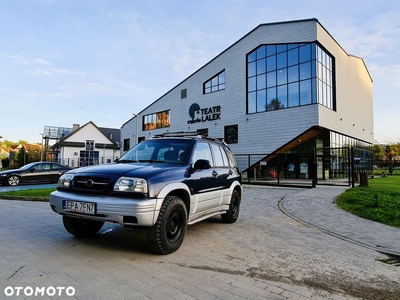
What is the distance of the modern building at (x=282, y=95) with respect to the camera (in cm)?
2355

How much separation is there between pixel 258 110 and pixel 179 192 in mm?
23687

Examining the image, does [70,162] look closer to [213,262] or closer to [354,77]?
[354,77]

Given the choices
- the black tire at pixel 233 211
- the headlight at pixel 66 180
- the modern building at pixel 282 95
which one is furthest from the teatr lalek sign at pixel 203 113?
the headlight at pixel 66 180

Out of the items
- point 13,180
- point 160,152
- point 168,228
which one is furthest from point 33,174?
point 168,228

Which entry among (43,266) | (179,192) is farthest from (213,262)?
(43,266)

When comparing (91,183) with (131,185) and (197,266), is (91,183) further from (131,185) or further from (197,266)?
(197,266)

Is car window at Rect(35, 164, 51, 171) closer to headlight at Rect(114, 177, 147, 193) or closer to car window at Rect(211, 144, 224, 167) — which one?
car window at Rect(211, 144, 224, 167)

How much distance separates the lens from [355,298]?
9.48 ft

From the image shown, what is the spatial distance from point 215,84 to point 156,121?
1125 centimetres

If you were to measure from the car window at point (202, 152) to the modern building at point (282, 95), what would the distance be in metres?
18.1

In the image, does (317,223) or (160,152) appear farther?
(317,223)

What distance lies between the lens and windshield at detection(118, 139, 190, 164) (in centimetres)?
496

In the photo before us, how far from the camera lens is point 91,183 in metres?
4.00

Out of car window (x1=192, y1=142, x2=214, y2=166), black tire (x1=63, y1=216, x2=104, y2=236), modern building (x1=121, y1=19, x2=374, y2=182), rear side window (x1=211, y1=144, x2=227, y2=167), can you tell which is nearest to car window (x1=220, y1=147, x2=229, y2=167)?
rear side window (x1=211, y1=144, x2=227, y2=167)
